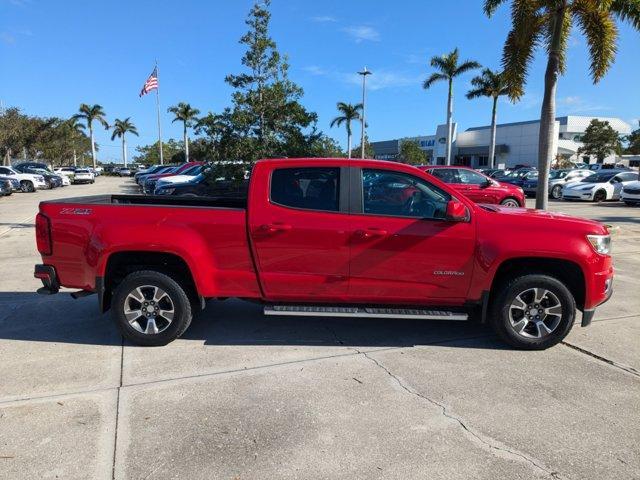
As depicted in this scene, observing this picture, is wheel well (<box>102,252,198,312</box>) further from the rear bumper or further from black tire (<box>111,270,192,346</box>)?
the rear bumper

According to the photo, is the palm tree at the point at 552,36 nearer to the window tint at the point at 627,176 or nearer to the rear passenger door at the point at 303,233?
the rear passenger door at the point at 303,233

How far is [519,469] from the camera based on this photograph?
293cm

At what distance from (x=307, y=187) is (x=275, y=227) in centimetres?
50

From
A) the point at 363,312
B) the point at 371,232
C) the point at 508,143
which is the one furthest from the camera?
the point at 508,143

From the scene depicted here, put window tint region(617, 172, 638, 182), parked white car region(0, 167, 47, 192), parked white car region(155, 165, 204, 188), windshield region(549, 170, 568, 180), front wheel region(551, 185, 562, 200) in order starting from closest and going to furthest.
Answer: parked white car region(155, 165, 204, 188) < window tint region(617, 172, 638, 182) < front wheel region(551, 185, 562, 200) < windshield region(549, 170, 568, 180) < parked white car region(0, 167, 47, 192)

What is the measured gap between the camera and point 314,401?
147 inches

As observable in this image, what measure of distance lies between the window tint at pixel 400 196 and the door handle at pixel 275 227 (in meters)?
0.76

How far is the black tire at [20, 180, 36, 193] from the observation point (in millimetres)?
29445

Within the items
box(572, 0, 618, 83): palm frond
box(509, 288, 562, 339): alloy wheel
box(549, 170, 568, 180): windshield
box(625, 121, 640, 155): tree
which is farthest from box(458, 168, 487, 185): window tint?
box(625, 121, 640, 155): tree

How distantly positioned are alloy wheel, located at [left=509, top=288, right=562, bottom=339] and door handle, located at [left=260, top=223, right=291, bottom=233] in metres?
2.24

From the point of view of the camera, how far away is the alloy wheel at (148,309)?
4.72 metres

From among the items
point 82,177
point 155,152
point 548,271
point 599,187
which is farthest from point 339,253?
point 155,152

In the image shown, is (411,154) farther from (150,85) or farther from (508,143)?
(150,85)

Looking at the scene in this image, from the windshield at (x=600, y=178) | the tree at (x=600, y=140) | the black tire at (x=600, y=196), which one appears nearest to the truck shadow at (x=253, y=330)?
the black tire at (x=600, y=196)
